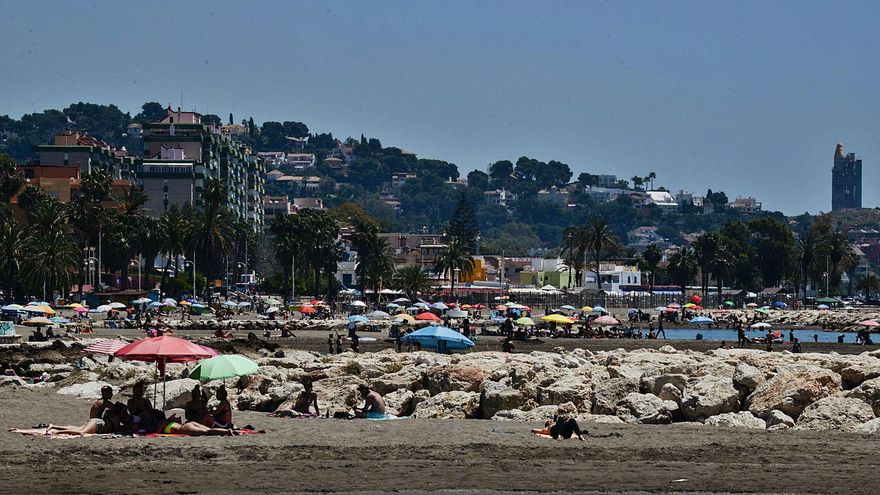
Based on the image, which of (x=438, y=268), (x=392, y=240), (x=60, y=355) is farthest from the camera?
(x=392, y=240)

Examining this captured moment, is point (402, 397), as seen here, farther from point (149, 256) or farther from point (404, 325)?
point (149, 256)

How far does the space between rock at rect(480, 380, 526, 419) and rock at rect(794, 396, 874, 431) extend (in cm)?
463

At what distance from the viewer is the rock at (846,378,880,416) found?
21516mm

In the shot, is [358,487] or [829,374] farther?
[829,374]

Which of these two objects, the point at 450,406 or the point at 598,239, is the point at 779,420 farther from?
the point at 598,239

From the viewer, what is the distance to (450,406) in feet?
77.2

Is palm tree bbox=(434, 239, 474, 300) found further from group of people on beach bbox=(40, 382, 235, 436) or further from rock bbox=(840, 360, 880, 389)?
group of people on beach bbox=(40, 382, 235, 436)

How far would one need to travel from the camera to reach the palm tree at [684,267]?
126 meters

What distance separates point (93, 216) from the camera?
293 ft

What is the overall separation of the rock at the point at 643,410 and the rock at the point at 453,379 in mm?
3347

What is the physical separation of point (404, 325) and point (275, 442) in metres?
40.3

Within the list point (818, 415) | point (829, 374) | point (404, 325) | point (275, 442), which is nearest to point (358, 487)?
point (275, 442)

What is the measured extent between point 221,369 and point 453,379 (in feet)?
15.9

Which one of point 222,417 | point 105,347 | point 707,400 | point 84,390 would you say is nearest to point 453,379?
point 707,400
